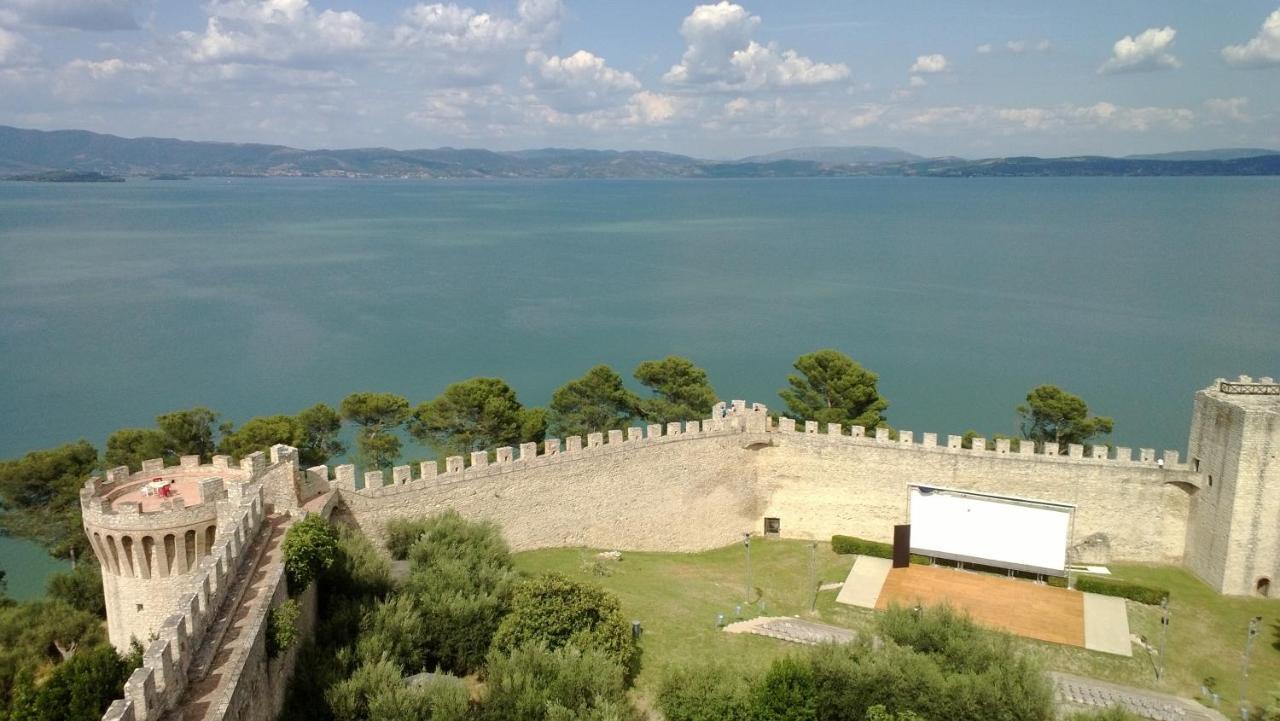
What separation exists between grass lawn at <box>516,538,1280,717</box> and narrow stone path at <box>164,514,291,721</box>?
6.74 metres

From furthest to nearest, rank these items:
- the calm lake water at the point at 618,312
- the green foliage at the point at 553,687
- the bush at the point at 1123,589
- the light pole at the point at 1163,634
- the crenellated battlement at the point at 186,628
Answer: the calm lake water at the point at 618,312
the bush at the point at 1123,589
the light pole at the point at 1163,634
the green foliage at the point at 553,687
the crenellated battlement at the point at 186,628

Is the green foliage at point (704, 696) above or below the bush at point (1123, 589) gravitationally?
above

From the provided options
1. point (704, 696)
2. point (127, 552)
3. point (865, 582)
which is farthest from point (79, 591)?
point (865, 582)

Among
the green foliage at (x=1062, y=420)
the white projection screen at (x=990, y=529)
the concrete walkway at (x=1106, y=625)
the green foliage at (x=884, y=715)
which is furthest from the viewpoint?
the green foliage at (x=1062, y=420)

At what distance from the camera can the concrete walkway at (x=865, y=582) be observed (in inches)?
808

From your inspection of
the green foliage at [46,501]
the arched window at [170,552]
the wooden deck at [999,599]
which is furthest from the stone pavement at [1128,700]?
the green foliage at [46,501]

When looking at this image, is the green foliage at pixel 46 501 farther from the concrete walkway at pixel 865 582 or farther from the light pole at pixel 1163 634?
the light pole at pixel 1163 634

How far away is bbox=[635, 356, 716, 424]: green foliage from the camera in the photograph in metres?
28.8

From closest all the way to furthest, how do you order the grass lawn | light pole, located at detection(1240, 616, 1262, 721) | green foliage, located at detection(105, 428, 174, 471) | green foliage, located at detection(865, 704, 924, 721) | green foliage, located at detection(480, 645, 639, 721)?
green foliage, located at detection(865, 704, 924, 721), green foliage, located at detection(480, 645, 639, 721), light pole, located at detection(1240, 616, 1262, 721), the grass lawn, green foliage, located at detection(105, 428, 174, 471)

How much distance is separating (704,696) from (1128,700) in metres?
8.52

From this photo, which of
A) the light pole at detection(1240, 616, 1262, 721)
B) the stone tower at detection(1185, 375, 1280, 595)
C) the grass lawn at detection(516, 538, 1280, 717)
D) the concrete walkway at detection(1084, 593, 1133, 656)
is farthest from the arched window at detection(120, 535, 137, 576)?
the stone tower at detection(1185, 375, 1280, 595)

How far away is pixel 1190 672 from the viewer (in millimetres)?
17484

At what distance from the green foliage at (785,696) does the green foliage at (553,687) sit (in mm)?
2139

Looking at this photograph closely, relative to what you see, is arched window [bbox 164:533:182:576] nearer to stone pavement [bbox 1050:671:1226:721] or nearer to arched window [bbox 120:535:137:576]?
arched window [bbox 120:535:137:576]
